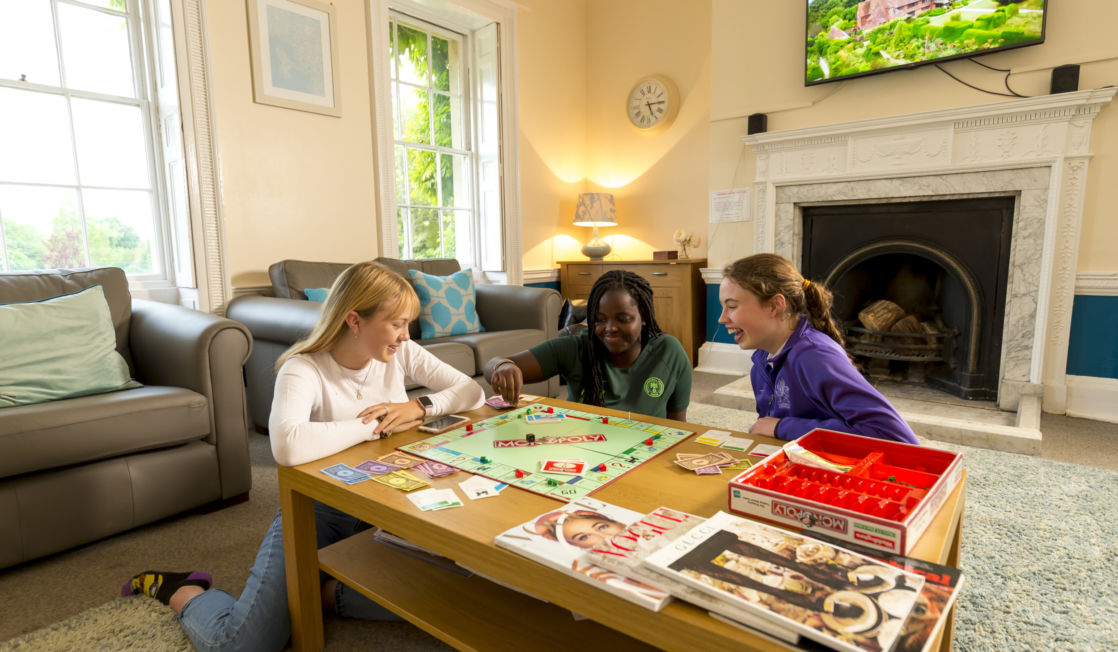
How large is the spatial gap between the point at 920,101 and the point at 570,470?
127 inches

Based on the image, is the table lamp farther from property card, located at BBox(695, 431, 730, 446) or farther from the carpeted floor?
property card, located at BBox(695, 431, 730, 446)

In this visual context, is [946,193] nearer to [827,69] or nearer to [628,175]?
[827,69]

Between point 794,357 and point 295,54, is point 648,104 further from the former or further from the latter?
point 794,357

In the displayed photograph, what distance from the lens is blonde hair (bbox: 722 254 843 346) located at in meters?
1.36

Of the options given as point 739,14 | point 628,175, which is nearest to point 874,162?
point 739,14

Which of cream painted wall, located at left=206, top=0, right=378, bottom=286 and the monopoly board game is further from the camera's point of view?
cream painted wall, located at left=206, top=0, right=378, bottom=286

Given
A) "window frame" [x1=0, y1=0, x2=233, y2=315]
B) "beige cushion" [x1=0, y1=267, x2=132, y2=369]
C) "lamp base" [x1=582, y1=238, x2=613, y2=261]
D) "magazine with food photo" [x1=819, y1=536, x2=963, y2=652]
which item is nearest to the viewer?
"magazine with food photo" [x1=819, y1=536, x2=963, y2=652]

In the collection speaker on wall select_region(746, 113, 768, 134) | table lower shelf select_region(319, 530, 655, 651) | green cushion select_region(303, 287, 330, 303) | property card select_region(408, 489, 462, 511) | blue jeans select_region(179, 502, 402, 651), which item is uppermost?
speaker on wall select_region(746, 113, 768, 134)

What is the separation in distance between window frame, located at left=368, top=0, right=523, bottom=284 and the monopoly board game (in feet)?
7.99

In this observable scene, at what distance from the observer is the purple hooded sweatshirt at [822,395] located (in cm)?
110

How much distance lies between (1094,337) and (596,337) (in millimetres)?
2848

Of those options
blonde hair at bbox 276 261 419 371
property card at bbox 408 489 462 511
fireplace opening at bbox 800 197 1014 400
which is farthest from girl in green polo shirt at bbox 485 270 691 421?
fireplace opening at bbox 800 197 1014 400

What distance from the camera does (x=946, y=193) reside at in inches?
121

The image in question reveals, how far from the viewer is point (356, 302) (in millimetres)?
1271
